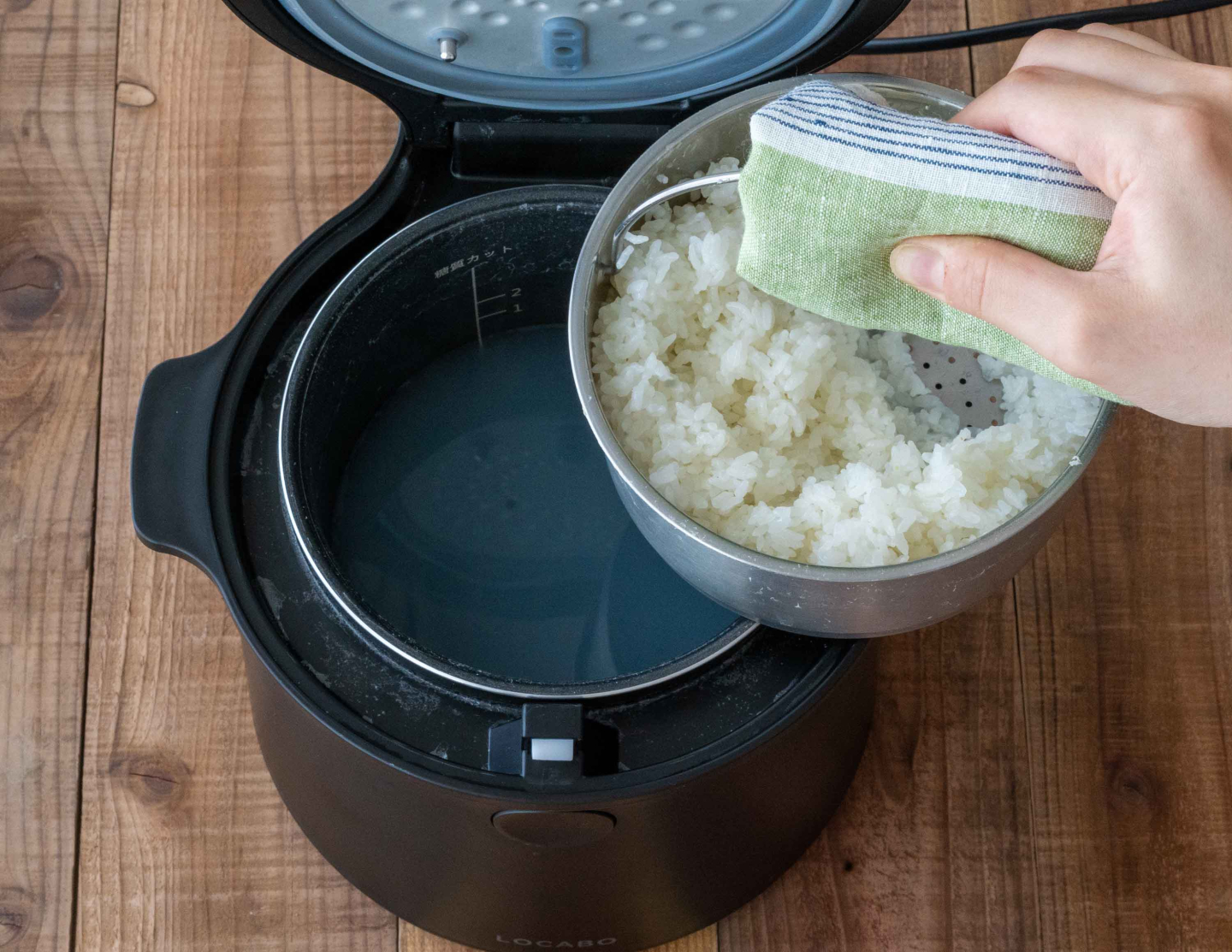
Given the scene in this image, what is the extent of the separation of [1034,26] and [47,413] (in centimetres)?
82

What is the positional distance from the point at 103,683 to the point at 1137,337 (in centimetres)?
74

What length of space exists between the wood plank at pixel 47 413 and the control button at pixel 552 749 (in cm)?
42

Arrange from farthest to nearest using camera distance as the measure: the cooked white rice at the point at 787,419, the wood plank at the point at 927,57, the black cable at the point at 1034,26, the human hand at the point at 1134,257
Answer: the wood plank at the point at 927,57 < the black cable at the point at 1034,26 < the cooked white rice at the point at 787,419 < the human hand at the point at 1134,257

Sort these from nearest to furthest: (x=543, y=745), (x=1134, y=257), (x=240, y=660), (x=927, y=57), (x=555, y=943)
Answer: (x=1134, y=257) < (x=543, y=745) < (x=555, y=943) < (x=240, y=660) < (x=927, y=57)

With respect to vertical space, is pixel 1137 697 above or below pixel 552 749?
below

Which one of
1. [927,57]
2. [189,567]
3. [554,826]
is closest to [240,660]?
[189,567]

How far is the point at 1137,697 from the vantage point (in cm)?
89

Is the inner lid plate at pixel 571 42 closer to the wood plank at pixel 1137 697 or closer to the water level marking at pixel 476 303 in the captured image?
the water level marking at pixel 476 303

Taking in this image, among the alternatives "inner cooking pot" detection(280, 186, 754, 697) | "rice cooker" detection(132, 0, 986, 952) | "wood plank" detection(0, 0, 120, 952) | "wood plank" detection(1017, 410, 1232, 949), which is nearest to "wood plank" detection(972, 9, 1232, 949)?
"wood plank" detection(1017, 410, 1232, 949)

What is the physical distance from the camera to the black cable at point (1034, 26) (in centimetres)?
90

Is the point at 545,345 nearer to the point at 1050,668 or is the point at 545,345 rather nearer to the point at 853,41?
the point at 853,41

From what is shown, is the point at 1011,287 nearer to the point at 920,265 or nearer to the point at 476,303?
the point at 920,265

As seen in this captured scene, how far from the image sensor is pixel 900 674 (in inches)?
35.5

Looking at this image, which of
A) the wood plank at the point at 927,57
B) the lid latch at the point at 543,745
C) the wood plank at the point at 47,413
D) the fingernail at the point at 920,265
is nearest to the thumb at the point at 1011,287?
the fingernail at the point at 920,265
